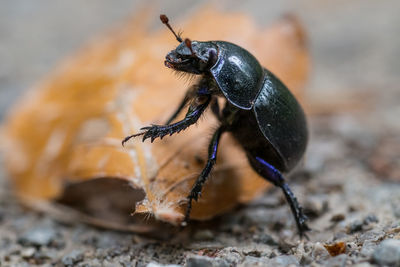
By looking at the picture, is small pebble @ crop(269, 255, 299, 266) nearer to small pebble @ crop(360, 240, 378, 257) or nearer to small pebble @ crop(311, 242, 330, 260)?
small pebble @ crop(311, 242, 330, 260)

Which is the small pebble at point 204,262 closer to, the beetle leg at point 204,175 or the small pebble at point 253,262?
the small pebble at point 253,262

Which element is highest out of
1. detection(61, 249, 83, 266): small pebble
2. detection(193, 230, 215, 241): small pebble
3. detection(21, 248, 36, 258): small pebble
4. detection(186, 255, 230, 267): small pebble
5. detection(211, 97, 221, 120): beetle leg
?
detection(211, 97, 221, 120): beetle leg

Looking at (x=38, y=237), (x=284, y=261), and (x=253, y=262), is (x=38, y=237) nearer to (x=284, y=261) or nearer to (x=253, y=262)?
(x=253, y=262)

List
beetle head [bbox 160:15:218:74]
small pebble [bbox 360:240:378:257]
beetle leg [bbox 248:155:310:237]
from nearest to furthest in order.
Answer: small pebble [bbox 360:240:378:257] < beetle head [bbox 160:15:218:74] < beetle leg [bbox 248:155:310:237]

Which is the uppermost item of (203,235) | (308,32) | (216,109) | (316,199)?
(308,32)

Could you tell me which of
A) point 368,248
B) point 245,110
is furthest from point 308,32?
point 368,248

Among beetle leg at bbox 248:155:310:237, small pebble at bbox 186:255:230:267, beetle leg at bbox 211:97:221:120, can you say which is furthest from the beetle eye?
small pebble at bbox 186:255:230:267

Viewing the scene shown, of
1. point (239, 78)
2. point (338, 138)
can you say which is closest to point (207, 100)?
point (239, 78)

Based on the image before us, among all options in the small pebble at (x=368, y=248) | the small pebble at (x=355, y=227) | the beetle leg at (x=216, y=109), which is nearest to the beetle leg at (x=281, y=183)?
the small pebble at (x=355, y=227)
